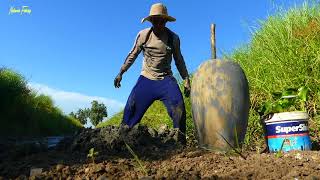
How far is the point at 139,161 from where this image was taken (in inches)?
152

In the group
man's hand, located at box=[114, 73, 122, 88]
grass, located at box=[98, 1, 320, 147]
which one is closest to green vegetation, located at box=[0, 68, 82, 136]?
grass, located at box=[98, 1, 320, 147]

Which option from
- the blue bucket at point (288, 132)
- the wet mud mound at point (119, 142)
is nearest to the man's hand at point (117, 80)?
the wet mud mound at point (119, 142)

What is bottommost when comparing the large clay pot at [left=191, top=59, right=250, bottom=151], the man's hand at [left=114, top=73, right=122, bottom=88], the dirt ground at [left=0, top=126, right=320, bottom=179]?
the dirt ground at [left=0, top=126, right=320, bottom=179]

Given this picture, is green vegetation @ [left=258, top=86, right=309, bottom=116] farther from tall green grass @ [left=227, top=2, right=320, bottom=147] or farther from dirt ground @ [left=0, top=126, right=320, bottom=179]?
tall green grass @ [left=227, top=2, right=320, bottom=147]

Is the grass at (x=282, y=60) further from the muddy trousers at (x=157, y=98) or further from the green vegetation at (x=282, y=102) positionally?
the green vegetation at (x=282, y=102)

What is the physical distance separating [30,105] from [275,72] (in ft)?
58.8

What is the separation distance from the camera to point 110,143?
4914 millimetres

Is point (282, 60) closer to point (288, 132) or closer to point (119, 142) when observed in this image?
point (288, 132)

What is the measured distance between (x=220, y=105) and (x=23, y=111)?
19.8 meters

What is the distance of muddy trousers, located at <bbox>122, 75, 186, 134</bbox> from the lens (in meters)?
6.55

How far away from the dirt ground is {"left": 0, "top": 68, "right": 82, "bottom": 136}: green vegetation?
16.6m

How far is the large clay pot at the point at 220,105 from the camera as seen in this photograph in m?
4.78

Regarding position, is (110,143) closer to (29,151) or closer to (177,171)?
(29,151)

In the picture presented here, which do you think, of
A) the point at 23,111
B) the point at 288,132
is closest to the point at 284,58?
the point at 288,132
